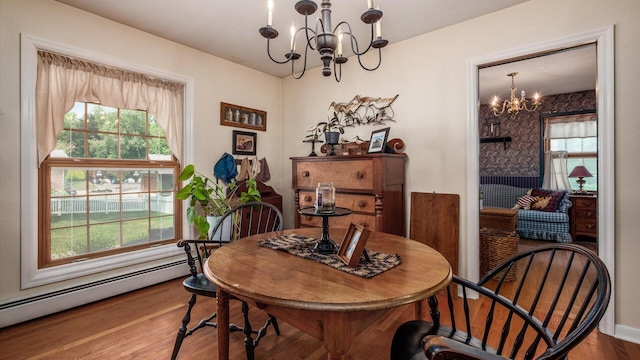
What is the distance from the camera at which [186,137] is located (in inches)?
128

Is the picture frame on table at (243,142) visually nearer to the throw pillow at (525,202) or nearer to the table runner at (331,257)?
the table runner at (331,257)

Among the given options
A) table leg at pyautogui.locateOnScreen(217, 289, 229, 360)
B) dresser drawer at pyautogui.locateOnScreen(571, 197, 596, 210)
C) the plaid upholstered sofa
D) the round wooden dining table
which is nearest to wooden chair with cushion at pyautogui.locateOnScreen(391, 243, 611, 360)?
the round wooden dining table

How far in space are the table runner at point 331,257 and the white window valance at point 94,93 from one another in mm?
2072

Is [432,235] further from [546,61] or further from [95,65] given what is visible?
[95,65]

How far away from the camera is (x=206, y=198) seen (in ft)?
9.81

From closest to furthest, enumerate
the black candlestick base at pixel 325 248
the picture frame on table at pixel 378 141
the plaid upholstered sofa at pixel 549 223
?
the black candlestick base at pixel 325 248 → the picture frame on table at pixel 378 141 → the plaid upholstered sofa at pixel 549 223

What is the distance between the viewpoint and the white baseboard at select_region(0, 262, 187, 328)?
222 centimetres

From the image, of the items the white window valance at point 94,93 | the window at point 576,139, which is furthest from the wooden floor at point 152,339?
the window at point 576,139

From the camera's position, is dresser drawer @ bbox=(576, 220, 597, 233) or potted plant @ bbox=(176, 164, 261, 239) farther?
dresser drawer @ bbox=(576, 220, 597, 233)

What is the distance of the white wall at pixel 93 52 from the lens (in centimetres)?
220

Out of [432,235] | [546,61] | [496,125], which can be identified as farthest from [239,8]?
[496,125]

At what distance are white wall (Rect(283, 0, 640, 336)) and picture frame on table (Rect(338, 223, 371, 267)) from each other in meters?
1.80

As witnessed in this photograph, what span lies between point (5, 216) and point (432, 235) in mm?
3498

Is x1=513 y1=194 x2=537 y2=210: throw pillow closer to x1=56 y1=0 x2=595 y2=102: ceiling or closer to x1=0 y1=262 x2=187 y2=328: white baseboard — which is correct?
x1=56 y1=0 x2=595 y2=102: ceiling
